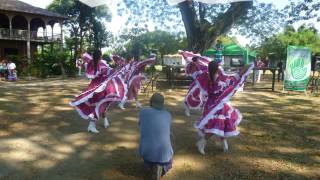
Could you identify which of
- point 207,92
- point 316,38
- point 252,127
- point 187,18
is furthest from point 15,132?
point 316,38

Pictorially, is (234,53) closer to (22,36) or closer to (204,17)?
(204,17)

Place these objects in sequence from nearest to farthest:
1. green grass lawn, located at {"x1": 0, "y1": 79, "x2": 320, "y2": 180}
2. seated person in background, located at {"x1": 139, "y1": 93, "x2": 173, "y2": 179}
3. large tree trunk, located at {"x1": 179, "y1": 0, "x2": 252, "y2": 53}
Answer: seated person in background, located at {"x1": 139, "y1": 93, "x2": 173, "y2": 179}
green grass lawn, located at {"x1": 0, "y1": 79, "x2": 320, "y2": 180}
large tree trunk, located at {"x1": 179, "y1": 0, "x2": 252, "y2": 53}

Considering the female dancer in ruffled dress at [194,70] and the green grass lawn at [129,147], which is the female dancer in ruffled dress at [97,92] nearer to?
the green grass lawn at [129,147]

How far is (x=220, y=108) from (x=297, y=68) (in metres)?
9.72

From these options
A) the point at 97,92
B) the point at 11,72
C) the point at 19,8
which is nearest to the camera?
the point at 97,92

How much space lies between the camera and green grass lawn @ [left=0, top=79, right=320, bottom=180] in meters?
6.00

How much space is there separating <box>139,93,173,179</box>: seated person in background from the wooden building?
1241 inches

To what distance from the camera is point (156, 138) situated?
17.9 ft

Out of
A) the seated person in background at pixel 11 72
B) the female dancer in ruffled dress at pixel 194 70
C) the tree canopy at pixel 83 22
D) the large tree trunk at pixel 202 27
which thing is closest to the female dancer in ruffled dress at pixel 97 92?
the female dancer in ruffled dress at pixel 194 70

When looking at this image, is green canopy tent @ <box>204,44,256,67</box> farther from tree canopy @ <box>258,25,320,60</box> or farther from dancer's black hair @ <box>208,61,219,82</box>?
tree canopy @ <box>258,25,320,60</box>

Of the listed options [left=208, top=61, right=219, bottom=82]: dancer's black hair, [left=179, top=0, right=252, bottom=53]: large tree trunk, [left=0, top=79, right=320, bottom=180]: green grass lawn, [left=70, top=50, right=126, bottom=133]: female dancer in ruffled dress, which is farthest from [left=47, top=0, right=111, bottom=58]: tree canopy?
[left=208, top=61, right=219, bottom=82]: dancer's black hair

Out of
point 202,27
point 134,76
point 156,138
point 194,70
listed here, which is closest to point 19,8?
point 202,27

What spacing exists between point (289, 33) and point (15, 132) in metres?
69.7

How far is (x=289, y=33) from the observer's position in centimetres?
7219
